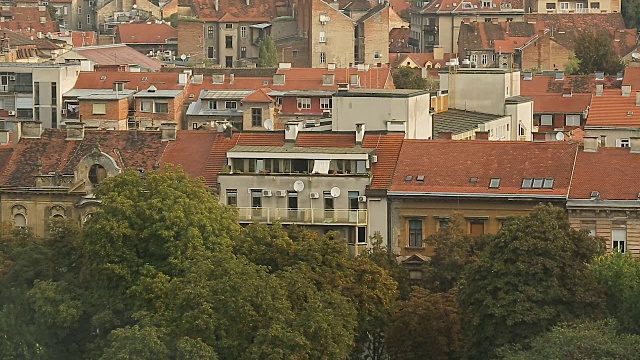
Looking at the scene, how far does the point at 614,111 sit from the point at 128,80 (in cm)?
3054

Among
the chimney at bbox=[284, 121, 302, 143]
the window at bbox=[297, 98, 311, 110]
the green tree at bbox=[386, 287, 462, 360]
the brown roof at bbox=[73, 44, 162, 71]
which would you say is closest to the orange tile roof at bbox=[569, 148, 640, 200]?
the green tree at bbox=[386, 287, 462, 360]

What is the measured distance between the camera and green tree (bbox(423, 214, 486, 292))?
87938 mm

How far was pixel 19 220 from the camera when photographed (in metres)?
98.9

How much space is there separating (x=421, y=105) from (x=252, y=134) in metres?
9.13

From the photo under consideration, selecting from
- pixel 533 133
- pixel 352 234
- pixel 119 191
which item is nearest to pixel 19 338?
pixel 119 191

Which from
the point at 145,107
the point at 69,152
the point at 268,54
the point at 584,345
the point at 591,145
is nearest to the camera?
the point at 584,345

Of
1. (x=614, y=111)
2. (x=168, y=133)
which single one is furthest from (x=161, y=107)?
(x=168, y=133)

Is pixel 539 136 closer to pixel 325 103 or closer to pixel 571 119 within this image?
pixel 571 119

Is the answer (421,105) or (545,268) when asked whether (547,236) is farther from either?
(421,105)

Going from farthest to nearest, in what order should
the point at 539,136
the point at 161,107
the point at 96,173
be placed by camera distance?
the point at 161,107 → the point at 539,136 → the point at 96,173

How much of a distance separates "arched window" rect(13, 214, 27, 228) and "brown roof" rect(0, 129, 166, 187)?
123 cm

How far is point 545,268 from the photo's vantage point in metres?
79.8

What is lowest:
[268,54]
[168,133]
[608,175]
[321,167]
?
[608,175]

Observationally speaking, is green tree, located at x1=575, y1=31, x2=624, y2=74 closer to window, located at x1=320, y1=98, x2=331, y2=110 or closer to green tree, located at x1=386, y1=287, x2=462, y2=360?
window, located at x1=320, y1=98, x2=331, y2=110
